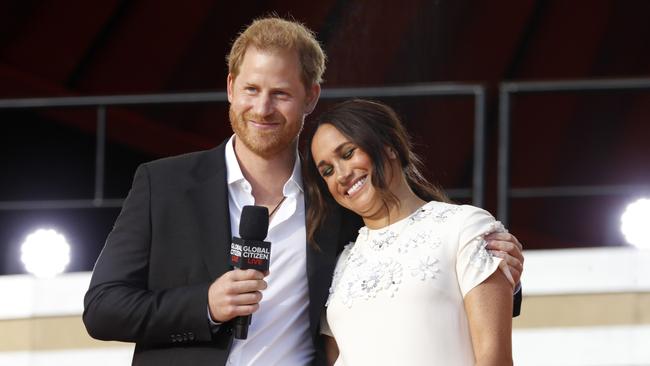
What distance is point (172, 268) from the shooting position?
8.19 ft

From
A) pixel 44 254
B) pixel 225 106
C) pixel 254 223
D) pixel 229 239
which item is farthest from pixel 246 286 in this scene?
pixel 225 106

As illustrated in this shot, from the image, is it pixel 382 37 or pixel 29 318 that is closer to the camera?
pixel 29 318

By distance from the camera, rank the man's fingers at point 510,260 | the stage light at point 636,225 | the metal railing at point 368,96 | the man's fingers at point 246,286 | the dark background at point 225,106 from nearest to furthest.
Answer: the man's fingers at point 246,286 → the man's fingers at point 510,260 → the stage light at point 636,225 → the metal railing at point 368,96 → the dark background at point 225,106

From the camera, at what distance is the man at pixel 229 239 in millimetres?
2420

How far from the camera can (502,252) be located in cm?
237

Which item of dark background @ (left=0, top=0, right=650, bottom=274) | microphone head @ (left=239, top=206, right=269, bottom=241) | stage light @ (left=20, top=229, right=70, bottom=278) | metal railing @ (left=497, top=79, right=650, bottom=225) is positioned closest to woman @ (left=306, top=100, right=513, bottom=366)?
microphone head @ (left=239, top=206, right=269, bottom=241)

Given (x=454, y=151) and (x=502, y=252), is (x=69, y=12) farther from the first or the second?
(x=502, y=252)

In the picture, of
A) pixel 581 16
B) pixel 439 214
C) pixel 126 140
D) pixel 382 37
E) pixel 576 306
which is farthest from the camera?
pixel 581 16

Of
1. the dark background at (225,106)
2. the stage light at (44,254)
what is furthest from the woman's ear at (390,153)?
the dark background at (225,106)

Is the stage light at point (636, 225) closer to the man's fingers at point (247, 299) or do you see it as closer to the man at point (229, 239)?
the man at point (229, 239)

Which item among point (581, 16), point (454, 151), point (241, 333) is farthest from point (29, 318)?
point (581, 16)

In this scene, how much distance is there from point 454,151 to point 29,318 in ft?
11.0

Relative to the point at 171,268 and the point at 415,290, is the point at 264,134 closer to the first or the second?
the point at 171,268

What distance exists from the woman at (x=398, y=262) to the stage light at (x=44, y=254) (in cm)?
204
